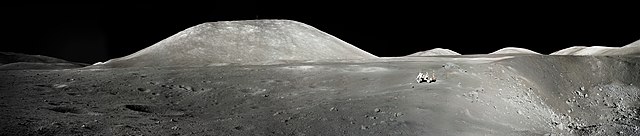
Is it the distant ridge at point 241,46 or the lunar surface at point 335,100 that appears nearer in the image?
the lunar surface at point 335,100

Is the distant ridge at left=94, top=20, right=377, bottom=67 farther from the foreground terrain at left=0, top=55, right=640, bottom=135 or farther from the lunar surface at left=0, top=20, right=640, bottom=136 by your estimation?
the foreground terrain at left=0, top=55, right=640, bottom=135

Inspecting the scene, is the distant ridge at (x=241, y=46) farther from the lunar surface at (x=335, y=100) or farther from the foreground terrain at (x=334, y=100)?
the foreground terrain at (x=334, y=100)

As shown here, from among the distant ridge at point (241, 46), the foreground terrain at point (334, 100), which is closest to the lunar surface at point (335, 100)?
the foreground terrain at point (334, 100)

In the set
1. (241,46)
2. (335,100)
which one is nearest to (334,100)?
(335,100)

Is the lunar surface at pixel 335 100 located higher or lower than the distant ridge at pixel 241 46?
lower

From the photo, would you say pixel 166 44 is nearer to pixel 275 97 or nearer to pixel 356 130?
pixel 275 97
